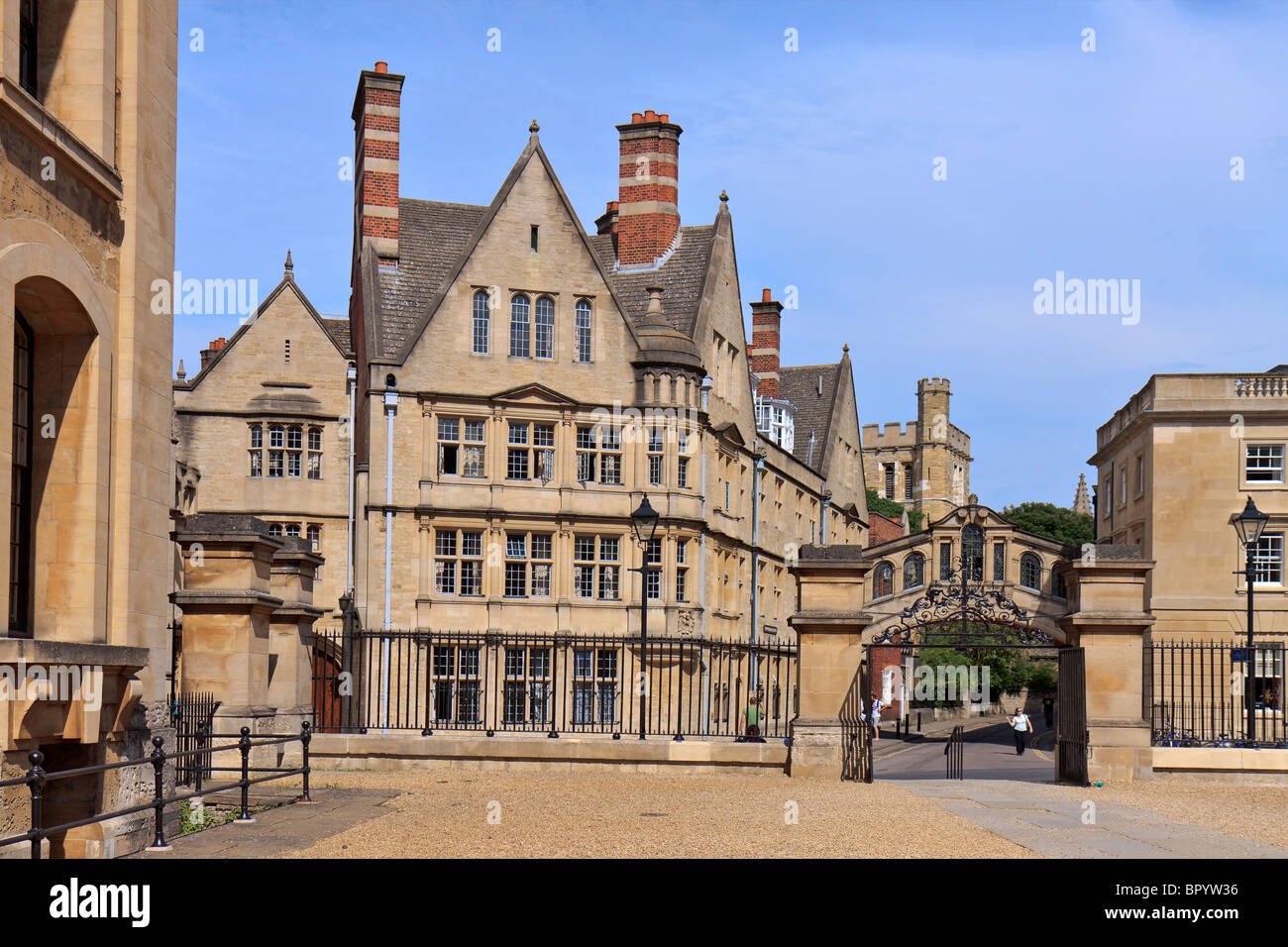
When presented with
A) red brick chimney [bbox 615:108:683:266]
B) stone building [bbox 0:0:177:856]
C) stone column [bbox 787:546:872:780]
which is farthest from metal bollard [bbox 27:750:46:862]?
red brick chimney [bbox 615:108:683:266]

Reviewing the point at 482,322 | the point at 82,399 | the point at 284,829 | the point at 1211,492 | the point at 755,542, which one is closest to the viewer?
the point at 82,399

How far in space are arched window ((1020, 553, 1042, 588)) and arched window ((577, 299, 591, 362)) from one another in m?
40.4

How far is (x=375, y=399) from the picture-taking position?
36.6 meters

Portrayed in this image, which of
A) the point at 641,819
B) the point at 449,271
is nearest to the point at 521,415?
the point at 449,271

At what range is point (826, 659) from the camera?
2059cm

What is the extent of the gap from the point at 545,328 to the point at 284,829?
1004 inches

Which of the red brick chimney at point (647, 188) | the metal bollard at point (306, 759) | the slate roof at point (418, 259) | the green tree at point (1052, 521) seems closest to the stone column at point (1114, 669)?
the metal bollard at point (306, 759)

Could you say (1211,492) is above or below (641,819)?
above

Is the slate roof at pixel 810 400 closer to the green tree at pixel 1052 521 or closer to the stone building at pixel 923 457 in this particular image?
the green tree at pixel 1052 521

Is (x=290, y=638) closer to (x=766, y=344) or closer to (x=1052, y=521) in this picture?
(x=766, y=344)

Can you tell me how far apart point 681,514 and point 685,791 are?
20.3m

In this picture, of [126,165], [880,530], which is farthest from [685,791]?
[880,530]

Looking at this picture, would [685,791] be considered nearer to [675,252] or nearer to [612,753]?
[612,753]

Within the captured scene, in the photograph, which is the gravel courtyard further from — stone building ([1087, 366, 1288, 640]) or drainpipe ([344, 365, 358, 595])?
stone building ([1087, 366, 1288, 640])
